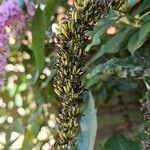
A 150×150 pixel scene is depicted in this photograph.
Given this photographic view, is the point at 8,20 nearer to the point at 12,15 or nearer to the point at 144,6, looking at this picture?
the point at 12,15

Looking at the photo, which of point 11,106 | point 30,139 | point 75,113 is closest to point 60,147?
point 75,113

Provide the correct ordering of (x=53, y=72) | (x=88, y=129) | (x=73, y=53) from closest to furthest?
(x=73, y=53), (x=88, y=129), (x=53, y=72)

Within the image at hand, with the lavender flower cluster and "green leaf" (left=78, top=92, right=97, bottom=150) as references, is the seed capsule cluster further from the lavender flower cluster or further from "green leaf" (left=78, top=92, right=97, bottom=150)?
the lavender flower cluster

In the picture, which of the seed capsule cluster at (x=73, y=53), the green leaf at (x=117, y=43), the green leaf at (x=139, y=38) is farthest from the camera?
the green leaf at (x=117, y=43)

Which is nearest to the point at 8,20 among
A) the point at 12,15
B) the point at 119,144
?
the point at 12,15

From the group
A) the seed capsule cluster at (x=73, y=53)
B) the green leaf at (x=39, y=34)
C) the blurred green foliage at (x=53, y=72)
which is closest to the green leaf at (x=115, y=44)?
the blurred green foliage at (x=53, y=72)

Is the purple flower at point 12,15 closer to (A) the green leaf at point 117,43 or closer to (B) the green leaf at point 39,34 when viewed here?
(B) the green leaf at point 39,34
